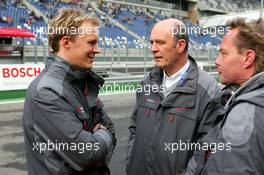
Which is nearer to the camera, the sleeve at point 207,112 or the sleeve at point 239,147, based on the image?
the sleeve at point 239,147

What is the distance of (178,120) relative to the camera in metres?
2.53

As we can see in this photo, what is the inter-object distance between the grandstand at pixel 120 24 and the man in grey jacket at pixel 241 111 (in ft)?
17.8

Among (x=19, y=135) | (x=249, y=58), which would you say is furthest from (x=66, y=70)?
(x=19, y=135)

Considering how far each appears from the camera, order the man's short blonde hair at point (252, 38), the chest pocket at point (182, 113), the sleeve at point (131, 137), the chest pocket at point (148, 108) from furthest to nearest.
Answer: the sleeve at point (131, 137) < the chest pocket at point (148, 108) < the chest pocket at point (182, 113) < the man's short blonde hair at point (252, 38)

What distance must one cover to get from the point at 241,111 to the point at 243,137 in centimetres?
13

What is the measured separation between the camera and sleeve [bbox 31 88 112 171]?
200 centimetres

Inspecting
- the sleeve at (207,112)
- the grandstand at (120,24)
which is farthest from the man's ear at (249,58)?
the grandstand at (120,24)

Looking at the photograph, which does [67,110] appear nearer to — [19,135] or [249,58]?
A: [249,58]

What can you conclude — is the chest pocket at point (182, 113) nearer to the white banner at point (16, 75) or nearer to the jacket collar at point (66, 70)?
the jacket collar at point (66, 70)

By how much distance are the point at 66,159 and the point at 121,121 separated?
6.83m

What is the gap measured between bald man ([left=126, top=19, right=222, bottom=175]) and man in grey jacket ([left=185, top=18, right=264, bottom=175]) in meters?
0.59

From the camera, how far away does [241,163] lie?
1452 mm

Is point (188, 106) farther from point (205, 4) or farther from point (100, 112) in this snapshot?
point (205, 4)

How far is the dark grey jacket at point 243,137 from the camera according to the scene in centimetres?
144
